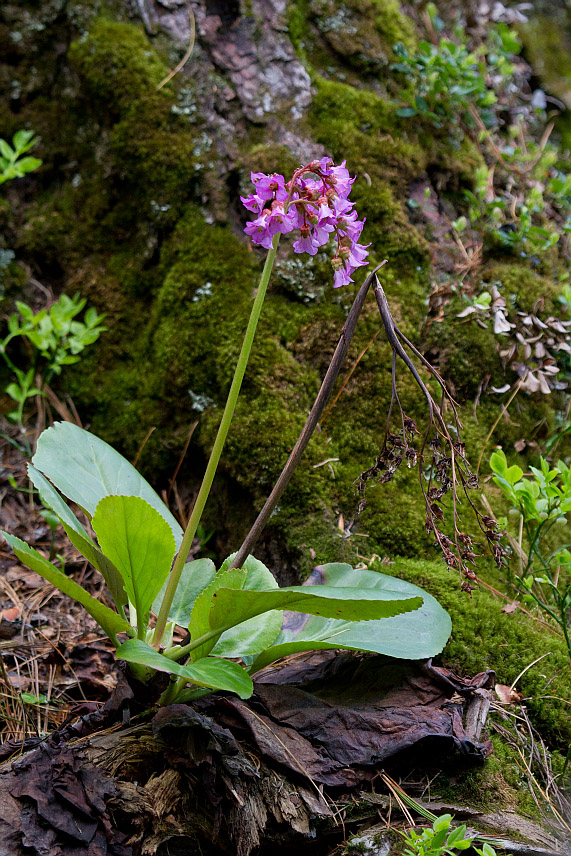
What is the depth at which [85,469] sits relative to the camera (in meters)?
2.04

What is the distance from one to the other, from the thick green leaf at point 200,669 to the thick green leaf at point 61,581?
16 cm

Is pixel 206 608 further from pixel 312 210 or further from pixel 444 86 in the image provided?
pixel 444 86

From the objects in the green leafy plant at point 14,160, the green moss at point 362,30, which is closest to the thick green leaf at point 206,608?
the green leafy plant at point 14,160

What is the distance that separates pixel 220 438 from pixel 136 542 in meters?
0.35

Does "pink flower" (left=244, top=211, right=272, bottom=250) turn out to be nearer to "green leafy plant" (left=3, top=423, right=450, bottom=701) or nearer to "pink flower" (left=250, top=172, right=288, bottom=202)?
"pink flower" (left=250, top=172, right=288, bottom=202)

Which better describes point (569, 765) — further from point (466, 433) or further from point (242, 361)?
point (242, 361)

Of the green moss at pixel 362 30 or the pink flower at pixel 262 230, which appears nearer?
the pink flower at pixel 262 230

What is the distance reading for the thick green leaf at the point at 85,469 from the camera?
187 cm

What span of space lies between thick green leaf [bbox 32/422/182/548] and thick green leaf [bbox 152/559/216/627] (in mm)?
161

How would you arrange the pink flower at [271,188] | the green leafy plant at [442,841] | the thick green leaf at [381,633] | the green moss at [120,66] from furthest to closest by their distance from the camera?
the green moss at [120,66], the thick green leaf at [381,633], the pink flower at [271,188], the green leafy plant at [442,841]

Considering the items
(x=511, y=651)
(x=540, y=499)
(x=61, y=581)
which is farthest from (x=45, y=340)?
(x=511, y=651)

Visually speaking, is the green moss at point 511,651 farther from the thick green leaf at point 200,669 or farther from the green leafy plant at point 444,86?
the green leafy plant at point 444,86


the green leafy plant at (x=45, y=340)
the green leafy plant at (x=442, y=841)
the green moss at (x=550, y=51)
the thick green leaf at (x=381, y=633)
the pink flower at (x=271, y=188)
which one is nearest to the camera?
the green leafy plant at (x=442, y=841)

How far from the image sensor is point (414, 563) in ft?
7.15
